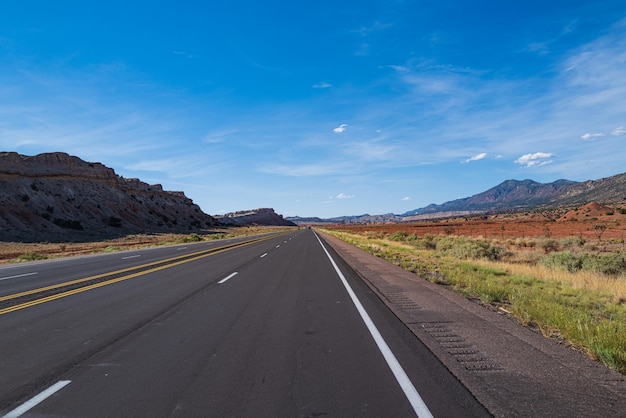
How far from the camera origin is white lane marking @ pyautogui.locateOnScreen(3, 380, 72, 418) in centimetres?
406

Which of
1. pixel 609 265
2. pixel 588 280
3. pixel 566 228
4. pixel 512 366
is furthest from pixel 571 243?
pixel 512 366

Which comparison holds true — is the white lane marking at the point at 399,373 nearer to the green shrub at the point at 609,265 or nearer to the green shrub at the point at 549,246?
the green shrub at the point at 609,265

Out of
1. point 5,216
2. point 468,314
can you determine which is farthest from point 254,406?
point 5,216

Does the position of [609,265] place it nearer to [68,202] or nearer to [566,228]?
[566,228]

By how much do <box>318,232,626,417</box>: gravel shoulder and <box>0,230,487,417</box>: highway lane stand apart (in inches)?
12.2

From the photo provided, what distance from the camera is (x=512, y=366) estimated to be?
17.6 feet

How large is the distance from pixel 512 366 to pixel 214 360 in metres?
3.79

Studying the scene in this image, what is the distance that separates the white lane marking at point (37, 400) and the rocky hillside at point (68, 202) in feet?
154

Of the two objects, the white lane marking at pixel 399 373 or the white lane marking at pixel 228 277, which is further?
the white lane marking at pixel 228 277

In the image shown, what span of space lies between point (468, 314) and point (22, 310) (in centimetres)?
923

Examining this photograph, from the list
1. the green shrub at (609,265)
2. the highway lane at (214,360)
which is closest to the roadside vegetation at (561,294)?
the green shrub at (609,265)

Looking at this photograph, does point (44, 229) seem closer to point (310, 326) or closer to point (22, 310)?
point (22, 310)

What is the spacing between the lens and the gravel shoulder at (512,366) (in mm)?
4215

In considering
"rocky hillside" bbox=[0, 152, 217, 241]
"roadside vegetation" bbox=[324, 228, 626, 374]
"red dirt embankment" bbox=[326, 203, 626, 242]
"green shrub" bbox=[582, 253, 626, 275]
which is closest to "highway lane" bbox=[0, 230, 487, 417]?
"roadside vegetation" bbox=[324, 228, 626, 374]
